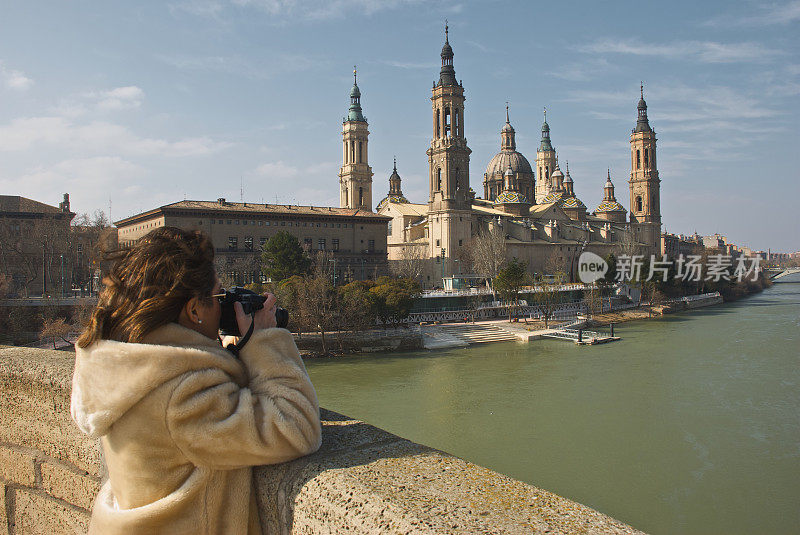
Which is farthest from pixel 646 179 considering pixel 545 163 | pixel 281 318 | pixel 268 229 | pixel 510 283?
pixel 281 318

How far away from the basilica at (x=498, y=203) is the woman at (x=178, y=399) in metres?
45.3

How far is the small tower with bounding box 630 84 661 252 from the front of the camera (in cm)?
6594

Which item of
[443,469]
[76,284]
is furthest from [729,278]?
[443,469]

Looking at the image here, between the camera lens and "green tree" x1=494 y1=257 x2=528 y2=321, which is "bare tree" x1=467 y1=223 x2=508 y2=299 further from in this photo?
the camera lens

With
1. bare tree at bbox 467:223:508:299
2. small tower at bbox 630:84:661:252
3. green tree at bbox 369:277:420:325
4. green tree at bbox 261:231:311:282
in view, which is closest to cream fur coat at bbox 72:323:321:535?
green tree at bbox 369:277:420:325

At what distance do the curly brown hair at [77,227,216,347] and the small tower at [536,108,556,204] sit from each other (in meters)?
71.7

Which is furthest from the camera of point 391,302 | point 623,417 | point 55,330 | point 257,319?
point 391,302

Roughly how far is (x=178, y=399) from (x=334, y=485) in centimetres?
41

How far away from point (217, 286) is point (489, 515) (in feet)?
2.86

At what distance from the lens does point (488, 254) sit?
143 feet

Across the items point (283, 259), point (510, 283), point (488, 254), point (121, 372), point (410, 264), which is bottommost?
point (510, 283)

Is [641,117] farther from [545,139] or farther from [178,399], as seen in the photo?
[178,399]

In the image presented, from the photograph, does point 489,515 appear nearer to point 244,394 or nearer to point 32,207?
point 244,394

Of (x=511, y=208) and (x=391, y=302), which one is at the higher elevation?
(x=511, y=208)
